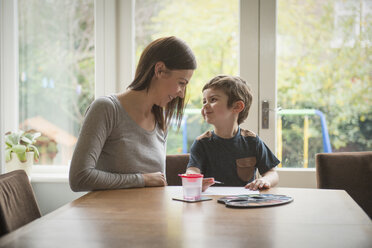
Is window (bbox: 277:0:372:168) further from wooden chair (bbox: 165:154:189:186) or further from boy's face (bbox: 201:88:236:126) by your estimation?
wooden chair (bbox: 165:154:189:186)

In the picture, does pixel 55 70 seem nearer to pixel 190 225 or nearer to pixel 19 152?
pixel 19 152

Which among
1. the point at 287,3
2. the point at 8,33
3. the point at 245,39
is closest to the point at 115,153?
the point at 245,39

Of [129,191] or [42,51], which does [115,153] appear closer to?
[129,191]

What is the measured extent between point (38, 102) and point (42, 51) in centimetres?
38

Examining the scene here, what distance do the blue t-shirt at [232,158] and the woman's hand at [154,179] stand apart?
0.97 feet

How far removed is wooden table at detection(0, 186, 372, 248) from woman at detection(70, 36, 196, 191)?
162mm

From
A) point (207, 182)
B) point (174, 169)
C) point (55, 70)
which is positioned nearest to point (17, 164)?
point (55, 70)

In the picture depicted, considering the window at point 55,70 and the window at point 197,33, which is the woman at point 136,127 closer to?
the window at point 197,33

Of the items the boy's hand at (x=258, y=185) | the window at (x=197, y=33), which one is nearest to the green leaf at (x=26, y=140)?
the window at (x=197, y=33)

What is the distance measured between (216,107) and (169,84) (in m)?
0.38

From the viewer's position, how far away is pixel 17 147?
310 centimetres

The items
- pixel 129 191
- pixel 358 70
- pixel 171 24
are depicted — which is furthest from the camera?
pixel 171 24

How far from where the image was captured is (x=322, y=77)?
9.78ft

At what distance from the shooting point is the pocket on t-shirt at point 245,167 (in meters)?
2.02
